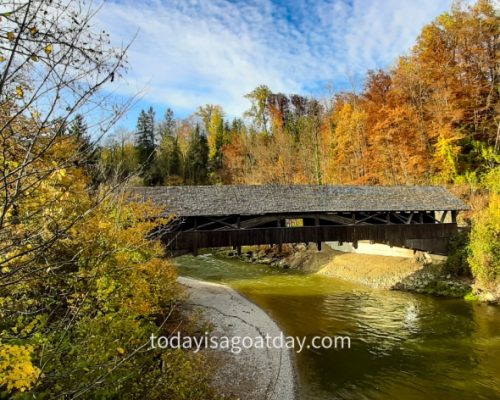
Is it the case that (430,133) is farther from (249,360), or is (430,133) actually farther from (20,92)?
(20,92)

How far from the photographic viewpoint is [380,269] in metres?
14.9

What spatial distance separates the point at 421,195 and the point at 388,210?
220 cm

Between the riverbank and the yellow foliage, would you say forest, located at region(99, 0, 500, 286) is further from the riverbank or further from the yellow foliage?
the yellow foliage

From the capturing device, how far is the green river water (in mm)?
6316

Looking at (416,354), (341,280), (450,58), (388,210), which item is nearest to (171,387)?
(416,354)

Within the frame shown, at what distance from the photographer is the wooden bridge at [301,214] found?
445 inches

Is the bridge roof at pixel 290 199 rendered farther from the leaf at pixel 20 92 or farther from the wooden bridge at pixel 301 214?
the leaf at pixel 20 92

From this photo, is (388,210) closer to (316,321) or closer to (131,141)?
(316,321)

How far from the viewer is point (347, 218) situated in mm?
12883

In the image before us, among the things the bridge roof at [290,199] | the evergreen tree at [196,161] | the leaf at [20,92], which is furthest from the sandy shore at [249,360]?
the evergreen tree at [196,161]

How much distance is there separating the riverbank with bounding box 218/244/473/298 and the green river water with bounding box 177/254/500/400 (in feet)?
2.40

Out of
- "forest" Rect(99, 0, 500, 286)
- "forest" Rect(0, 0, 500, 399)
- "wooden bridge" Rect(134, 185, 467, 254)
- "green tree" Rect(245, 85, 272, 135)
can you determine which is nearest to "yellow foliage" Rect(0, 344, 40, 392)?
"forest" Rect(0, 0, 500, 399)

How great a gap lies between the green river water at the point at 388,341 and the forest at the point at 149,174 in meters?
2.42

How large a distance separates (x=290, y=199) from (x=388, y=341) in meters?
5.70
